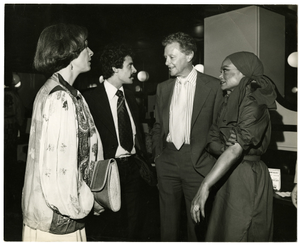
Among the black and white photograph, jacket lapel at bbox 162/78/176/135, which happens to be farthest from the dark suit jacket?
jacket lapel at bbox 162/78/176/135

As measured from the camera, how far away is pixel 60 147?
54.7 inches

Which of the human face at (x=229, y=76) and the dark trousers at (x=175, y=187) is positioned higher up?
the human face at (x=229, y=76)

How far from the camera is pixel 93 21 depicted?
5.52 feet

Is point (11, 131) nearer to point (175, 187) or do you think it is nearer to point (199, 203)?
point (175, 187)

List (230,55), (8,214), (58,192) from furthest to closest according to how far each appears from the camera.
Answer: (8,214) → (230,55) → (58,192)

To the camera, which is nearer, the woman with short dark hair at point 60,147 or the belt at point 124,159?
the woman with short dark hair at point 60,147

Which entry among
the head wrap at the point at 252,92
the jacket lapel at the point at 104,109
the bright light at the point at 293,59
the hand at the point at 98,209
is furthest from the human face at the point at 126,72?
the bright light at the point at 293,59

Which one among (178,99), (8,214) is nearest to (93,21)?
(178,99)

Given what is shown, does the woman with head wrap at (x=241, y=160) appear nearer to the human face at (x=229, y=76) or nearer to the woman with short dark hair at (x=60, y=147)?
the human face at (x=229, y=76)

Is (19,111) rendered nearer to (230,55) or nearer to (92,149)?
(92,149)

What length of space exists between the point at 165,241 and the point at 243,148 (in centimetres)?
76

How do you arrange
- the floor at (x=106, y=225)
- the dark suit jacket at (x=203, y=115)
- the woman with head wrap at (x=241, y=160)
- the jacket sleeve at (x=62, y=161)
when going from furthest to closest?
1. the floor at (x=106, y=225)
2. the dark suit jacket at (x=203, y=115)
3. the woman with head wrap at (x=241, y=160)
4. the jacket sleeve at (x=62, y=161)

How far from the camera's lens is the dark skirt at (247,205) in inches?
60.0

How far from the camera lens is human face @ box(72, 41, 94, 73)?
5.17ft
